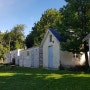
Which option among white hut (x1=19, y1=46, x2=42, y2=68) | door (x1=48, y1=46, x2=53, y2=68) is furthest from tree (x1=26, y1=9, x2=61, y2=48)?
door (x1=48, y1=46, x2=53, y2=68)

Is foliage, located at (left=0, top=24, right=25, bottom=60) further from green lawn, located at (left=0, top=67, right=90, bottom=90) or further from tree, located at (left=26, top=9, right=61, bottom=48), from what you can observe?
green lawn, located at (left=0, top=67, right=90, bottom=90)

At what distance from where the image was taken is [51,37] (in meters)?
37.9

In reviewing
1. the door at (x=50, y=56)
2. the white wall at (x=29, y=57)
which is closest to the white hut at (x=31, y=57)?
the white wall at (x=29, y=57)

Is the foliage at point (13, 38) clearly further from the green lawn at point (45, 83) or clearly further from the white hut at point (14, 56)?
the green lawn at point (45, 83)

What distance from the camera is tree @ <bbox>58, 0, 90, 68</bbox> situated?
2957 cm

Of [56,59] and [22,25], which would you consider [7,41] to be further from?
[56,59]

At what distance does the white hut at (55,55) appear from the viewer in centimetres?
3416

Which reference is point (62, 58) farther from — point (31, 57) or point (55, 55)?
point (31, 57)

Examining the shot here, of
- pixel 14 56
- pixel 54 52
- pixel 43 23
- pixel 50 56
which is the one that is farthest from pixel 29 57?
pixel 43 23

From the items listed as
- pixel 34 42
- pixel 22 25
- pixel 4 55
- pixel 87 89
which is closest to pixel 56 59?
pixel 87 89

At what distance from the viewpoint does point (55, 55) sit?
35750 mm

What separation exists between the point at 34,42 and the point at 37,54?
29.7m

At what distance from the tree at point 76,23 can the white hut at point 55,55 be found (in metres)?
3.60

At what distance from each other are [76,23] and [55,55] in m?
7.25
